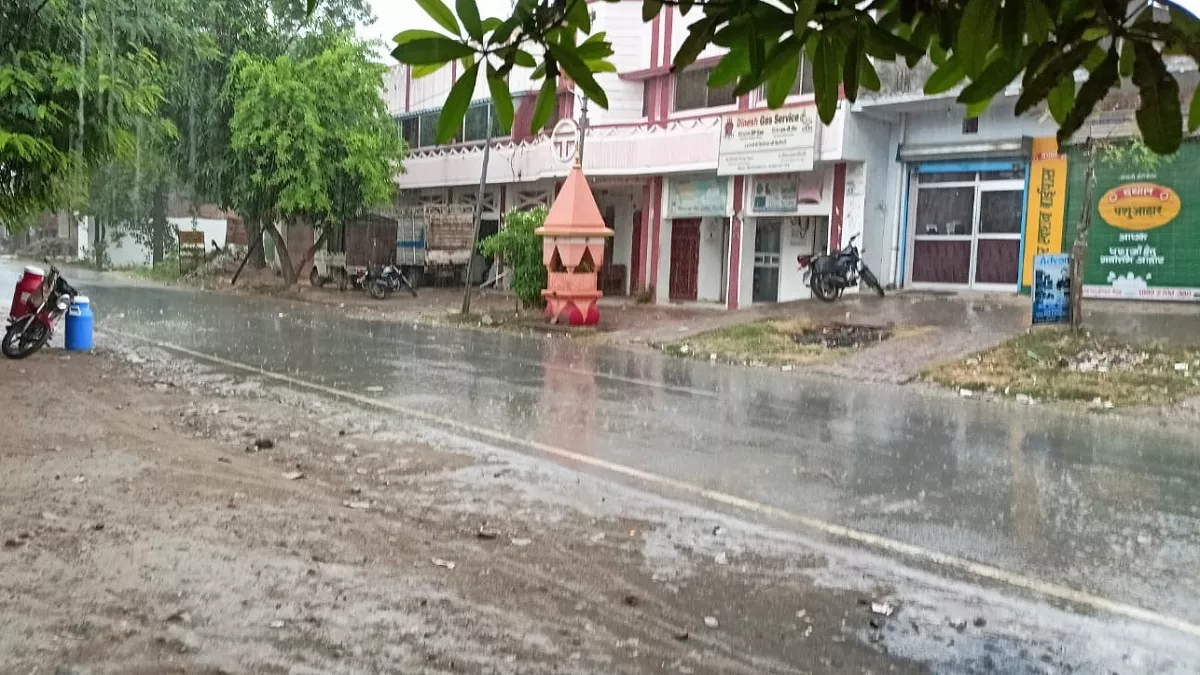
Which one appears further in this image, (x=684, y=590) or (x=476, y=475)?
(x=476, y=475)

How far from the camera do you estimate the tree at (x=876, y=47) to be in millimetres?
2590

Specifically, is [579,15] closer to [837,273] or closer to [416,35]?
[416,35]

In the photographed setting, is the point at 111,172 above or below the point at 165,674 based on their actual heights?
above

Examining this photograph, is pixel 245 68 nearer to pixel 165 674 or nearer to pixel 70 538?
pixel 70 538

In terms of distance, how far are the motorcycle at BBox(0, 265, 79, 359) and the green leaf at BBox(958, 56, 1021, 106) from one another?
12.6 metres

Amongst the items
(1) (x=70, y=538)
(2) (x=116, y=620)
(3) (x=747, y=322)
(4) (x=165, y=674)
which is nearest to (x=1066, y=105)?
(4) (x=165, y=674)

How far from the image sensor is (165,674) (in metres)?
3.58

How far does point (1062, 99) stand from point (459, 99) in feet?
5.72

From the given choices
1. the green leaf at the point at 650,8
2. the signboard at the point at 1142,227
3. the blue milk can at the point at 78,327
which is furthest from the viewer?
the signboard at the point at 1142,227

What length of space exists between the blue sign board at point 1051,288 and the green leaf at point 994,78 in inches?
506

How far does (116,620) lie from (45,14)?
9.40 metres

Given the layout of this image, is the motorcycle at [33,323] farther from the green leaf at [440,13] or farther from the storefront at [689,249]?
the storefront at [689,249]

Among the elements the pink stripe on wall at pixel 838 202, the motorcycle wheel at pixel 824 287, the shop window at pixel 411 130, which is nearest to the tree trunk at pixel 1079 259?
the motorcycle wheel at pixel 824 287

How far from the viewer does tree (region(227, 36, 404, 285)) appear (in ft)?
87.0
